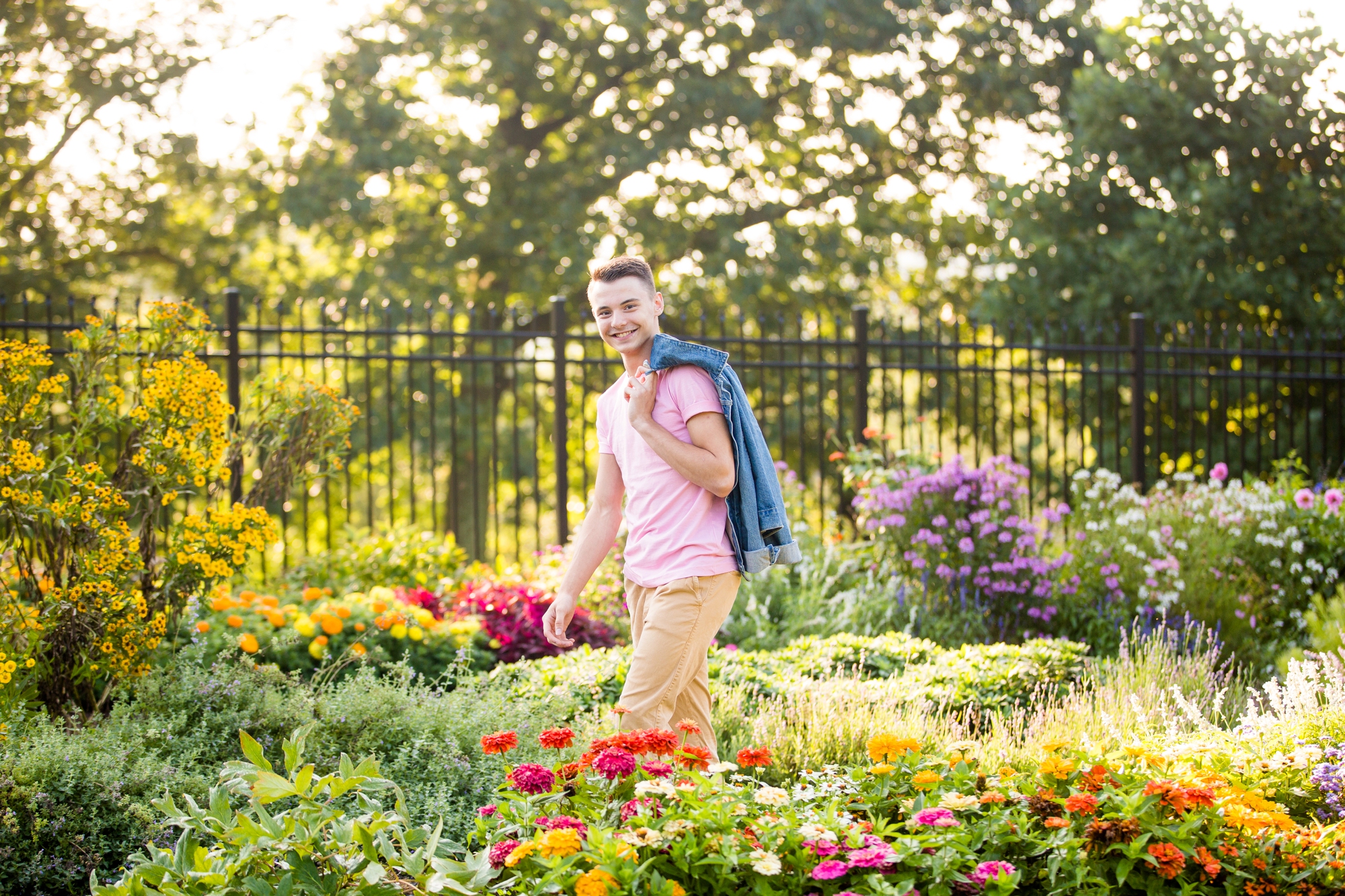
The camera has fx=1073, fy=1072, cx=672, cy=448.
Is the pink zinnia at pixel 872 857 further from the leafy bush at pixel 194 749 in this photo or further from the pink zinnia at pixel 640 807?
the leafy bush at pixel 194 749

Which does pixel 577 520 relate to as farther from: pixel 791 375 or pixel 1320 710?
pixel 791 375

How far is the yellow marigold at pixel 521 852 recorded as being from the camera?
6.06 feet

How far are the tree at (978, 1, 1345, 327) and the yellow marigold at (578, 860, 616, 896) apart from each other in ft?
31.4

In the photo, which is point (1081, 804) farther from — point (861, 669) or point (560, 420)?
point (560, 420)

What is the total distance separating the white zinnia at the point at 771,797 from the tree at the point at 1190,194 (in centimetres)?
917

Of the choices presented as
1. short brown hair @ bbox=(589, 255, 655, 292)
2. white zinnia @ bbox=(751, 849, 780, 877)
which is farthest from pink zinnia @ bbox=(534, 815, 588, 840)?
short brown hair @ bbox=(589, 255, 655, 292)

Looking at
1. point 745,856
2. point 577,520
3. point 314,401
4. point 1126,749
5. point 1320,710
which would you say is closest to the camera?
point 745,856

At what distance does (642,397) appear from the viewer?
2.55m

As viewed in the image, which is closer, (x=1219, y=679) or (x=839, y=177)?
(x=1219, y=679)

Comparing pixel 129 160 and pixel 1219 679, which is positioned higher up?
pixel 129 160

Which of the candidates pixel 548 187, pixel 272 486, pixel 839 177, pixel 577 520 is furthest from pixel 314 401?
pixel 839 177

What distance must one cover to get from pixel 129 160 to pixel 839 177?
26.6 feet

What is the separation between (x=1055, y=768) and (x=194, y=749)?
7.50 ft

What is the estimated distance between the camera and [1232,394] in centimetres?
1070
